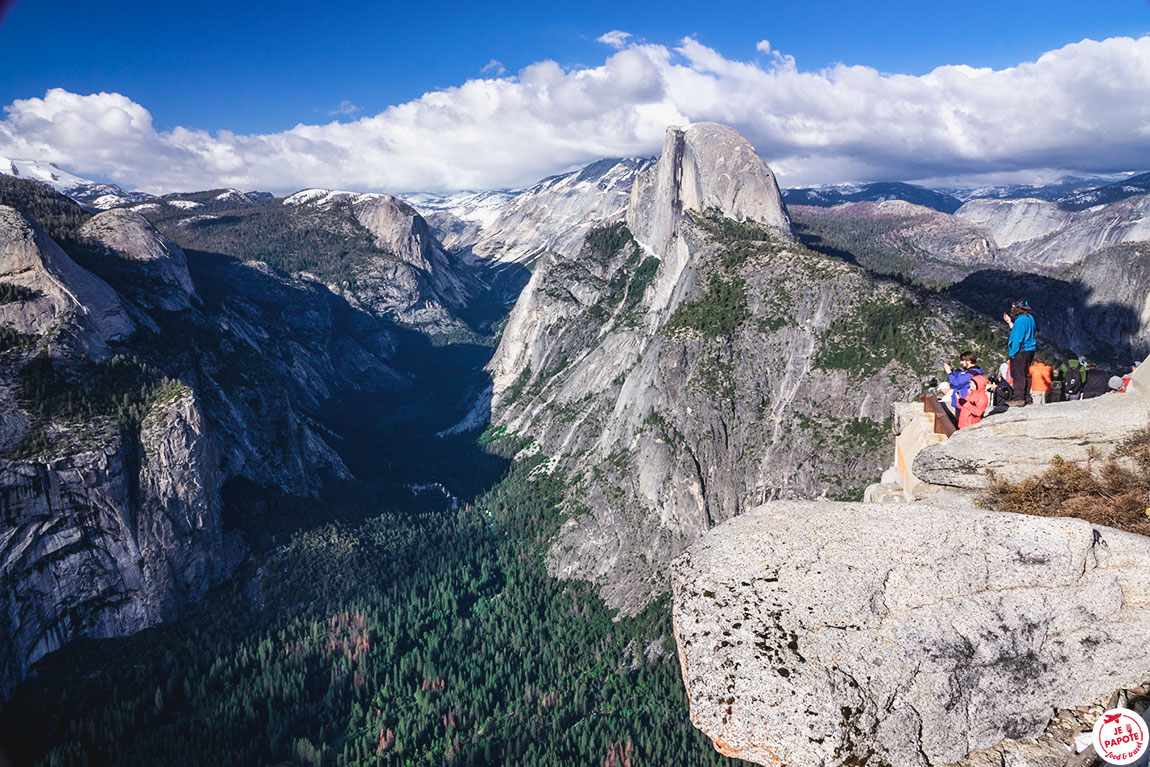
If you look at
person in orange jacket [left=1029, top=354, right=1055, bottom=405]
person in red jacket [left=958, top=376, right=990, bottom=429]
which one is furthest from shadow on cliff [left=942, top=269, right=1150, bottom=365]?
person in red jacket [left=958, top=376, right=990, bottom=429]

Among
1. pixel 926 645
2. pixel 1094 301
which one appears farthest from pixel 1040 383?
pixel 1094 301

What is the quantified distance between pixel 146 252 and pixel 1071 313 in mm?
188031

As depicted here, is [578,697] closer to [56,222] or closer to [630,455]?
[630,455]

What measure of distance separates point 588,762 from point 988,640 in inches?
3001

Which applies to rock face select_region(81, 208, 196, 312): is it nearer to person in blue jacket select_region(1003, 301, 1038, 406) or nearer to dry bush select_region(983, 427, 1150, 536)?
person in blue jacket select_region(1003, 301, 1038, 406)

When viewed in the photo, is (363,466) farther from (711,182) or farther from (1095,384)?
(1095,384)

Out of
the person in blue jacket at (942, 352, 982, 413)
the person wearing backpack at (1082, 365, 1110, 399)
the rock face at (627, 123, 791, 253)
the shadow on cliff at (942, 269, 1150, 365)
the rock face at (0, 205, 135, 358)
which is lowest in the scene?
the shadow on cliff at (942, 269, 1150, 365)

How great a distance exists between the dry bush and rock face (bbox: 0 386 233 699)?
99936 millimetres

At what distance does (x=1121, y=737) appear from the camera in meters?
11.3

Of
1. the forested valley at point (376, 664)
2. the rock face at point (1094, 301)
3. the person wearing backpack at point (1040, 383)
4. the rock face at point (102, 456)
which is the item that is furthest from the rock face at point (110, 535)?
the rock face at point (1094, 301)

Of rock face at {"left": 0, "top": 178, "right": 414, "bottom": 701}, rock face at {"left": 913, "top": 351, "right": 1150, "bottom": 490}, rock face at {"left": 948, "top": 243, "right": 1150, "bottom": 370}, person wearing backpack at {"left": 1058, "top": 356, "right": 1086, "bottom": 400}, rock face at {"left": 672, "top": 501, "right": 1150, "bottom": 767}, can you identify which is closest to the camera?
rock face at {"left": 672, "top": 501, "right": 1150, "bottom": 767}

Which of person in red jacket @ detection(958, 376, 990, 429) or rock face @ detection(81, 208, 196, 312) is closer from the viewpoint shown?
person in red jacket @ detection(958, 376, 990, 429)

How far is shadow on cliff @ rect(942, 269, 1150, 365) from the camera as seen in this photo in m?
99.4

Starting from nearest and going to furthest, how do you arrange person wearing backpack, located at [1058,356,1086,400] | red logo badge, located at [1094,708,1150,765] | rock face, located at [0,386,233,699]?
red logo badge, located at [1094,708,1150,765]
person wearing backpack, located at [1058,356,1086,400]
rock face, located at [0,386,233,699]
